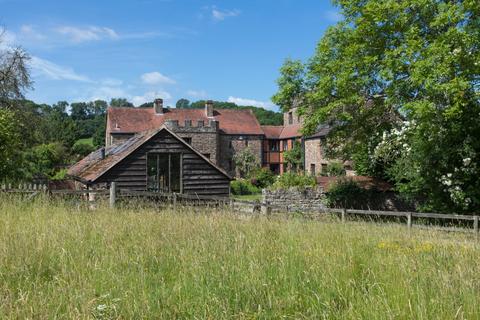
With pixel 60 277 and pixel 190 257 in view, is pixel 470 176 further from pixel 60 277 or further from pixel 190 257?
pixel 60 277

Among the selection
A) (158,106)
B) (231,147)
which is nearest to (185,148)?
(231,147)

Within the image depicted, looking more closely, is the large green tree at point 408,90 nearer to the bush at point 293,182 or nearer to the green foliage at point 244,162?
the bush at point 293,182

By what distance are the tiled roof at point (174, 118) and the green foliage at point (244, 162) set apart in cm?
268

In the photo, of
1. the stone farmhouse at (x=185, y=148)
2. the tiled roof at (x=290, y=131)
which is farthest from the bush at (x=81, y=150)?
the tiled roof at (x=290, y=131)

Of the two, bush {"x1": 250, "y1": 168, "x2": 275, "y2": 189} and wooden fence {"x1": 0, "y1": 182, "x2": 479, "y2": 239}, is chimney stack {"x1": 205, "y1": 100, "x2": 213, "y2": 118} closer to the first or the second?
bush {"x1": 250, "y1": 168, "x2": 275, "y2": 189}

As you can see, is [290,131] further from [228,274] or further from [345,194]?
[228,274]

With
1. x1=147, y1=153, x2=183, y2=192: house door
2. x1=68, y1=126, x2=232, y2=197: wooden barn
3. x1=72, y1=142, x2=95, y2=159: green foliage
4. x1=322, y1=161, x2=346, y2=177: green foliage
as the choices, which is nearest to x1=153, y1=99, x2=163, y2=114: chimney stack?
x1=72, y1=142, x2=95, y2=159: green foliage

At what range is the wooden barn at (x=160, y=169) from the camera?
840 inches

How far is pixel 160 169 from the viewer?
2258 centimetres

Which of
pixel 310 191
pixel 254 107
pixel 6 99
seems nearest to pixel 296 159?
pixel 310 191

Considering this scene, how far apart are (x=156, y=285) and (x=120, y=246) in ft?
4.61

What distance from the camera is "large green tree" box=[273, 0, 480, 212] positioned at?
15203mm

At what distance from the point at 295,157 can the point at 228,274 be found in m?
45.0

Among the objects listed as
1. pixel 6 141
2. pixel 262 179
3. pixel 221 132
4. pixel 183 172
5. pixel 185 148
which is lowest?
pixel 262 179
